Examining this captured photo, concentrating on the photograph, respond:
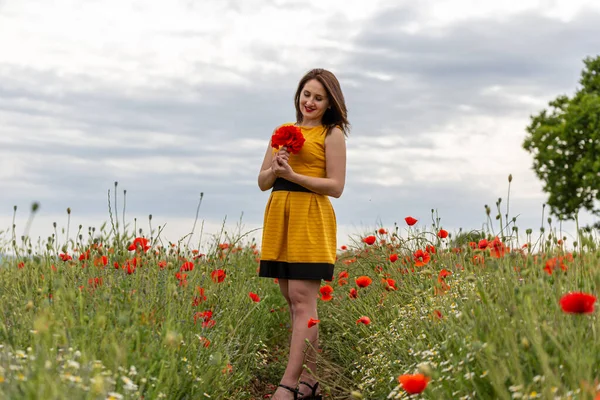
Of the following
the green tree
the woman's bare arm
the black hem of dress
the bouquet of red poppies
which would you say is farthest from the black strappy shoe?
the green tree

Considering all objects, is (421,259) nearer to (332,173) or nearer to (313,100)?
(332,173)

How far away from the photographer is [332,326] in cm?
731

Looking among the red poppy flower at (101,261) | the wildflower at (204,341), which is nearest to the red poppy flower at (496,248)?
the wildflower at (204,341)

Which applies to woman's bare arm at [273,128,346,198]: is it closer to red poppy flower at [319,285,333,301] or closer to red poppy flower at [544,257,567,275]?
red poppy flower at [319,285,333,301]

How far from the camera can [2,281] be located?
557 centimetres

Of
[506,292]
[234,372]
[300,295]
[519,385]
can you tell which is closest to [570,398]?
[519,385]

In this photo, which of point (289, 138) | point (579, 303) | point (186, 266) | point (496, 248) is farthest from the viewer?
point (186, 266)

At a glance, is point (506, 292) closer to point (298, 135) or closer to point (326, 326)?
point (298, 135)

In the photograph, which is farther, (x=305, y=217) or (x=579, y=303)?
(x=305, y=217)

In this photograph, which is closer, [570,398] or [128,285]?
[570,398]

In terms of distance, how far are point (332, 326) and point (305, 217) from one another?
8.86 feet

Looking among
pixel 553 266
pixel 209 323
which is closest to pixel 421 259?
pixel 553 266

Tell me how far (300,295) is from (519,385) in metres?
2.37

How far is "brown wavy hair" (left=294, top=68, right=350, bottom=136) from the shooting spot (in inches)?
203
